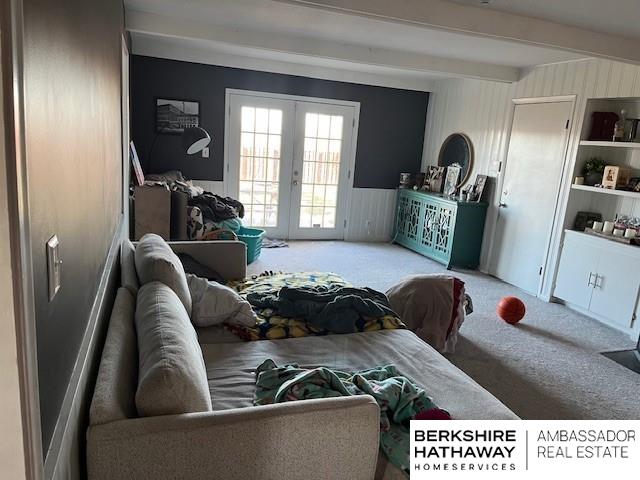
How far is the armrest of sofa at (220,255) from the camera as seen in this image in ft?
10.5

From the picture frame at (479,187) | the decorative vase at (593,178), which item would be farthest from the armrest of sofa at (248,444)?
the picture frame at (479,187)

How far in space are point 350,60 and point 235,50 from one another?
60.7 inches

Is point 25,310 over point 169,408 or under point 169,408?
over

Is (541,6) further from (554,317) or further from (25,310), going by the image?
(25,310)

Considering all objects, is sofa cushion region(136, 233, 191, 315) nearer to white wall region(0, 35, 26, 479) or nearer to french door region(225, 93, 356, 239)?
white wall region(0, 35, 26, 479)

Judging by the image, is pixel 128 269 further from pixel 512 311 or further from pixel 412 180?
pixel 412 180

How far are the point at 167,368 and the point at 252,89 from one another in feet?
17.0

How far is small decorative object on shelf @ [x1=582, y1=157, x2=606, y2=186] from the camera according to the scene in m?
4.29

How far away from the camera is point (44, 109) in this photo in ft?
2.56

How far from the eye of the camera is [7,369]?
0.63m

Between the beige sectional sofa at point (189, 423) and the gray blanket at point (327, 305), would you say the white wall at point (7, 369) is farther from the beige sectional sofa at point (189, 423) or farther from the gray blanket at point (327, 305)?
the gray blanket at point (327, 305)

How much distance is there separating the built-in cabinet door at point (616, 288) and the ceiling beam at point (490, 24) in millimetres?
1574

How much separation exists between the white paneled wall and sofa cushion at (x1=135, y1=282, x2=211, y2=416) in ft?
16.9

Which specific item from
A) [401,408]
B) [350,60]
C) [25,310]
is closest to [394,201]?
[350,60]
